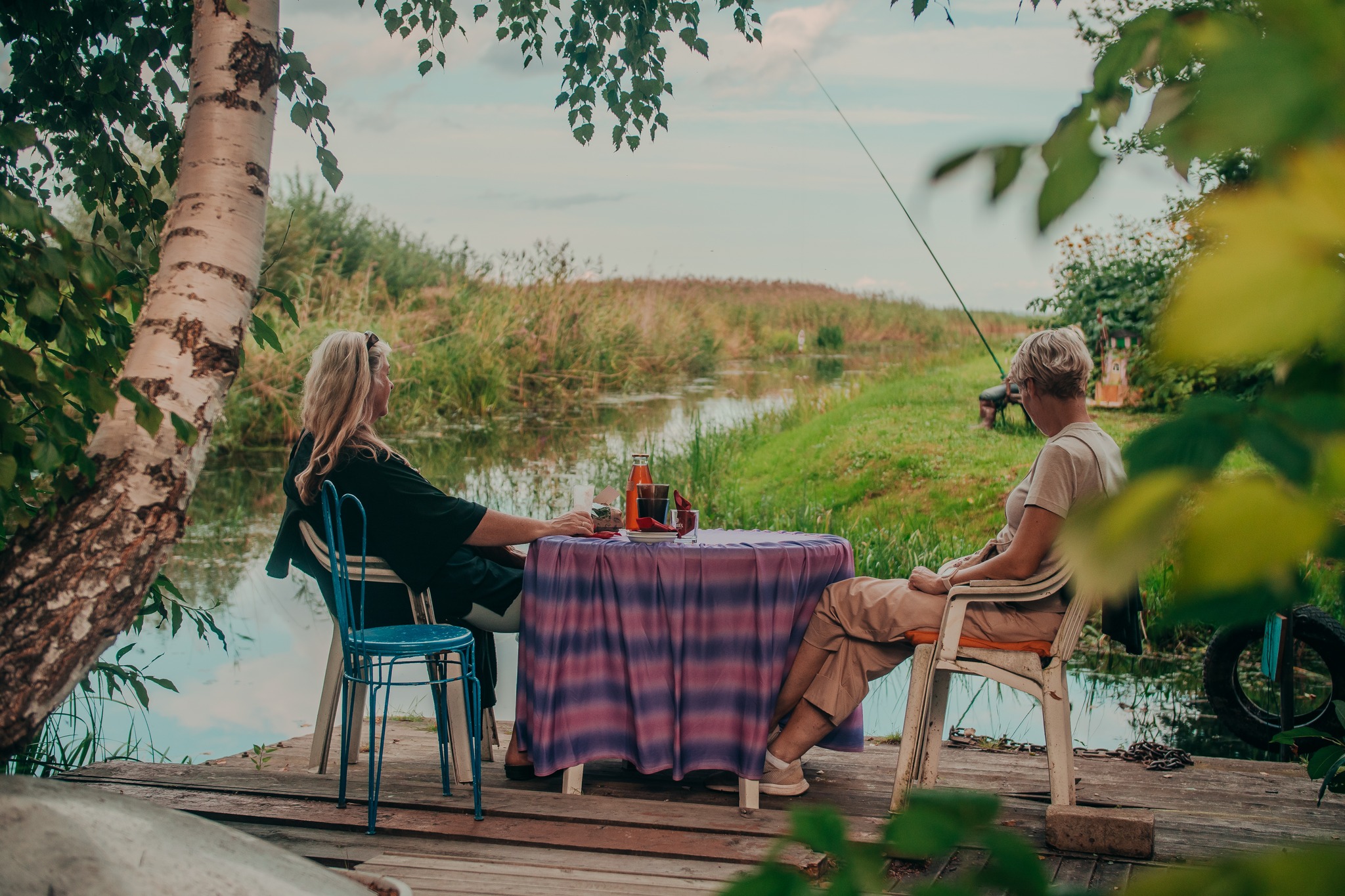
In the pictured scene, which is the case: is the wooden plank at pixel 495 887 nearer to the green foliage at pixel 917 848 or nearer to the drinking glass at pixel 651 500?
the drinking glass at pixel 651 500

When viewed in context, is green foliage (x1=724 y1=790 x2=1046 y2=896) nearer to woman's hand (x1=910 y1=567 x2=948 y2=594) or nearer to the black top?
woman's hand (x1=910 y1=567 x2=948 y2=594)

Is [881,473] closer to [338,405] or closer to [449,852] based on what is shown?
[338,405]

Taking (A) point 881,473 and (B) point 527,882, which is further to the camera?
(A) point 881,473

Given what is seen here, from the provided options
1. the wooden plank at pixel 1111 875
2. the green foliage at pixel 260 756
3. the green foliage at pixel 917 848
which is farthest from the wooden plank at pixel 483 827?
the green foliage at pixel 917 848

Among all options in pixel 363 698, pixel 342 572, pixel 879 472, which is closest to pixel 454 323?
pixel 879 472

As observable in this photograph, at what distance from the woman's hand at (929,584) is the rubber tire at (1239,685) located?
1.44 metres

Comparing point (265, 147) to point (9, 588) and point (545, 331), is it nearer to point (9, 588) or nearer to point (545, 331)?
point (9, 588)

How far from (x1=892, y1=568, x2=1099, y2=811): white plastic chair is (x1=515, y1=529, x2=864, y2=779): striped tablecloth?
1.32 ft

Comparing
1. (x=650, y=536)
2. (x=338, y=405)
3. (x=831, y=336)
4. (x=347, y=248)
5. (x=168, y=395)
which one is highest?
(x=831, y=336)

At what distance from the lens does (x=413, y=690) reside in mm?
5637

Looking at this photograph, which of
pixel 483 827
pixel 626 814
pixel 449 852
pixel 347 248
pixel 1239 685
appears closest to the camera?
pixel 449 852

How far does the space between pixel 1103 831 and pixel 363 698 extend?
217 cm

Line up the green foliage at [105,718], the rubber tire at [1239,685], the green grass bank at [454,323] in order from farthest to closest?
the green grass bank at [454,323] → the rubber tire at [1239,685] → the green foliage at [105,718]

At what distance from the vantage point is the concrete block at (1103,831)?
2594 mm
